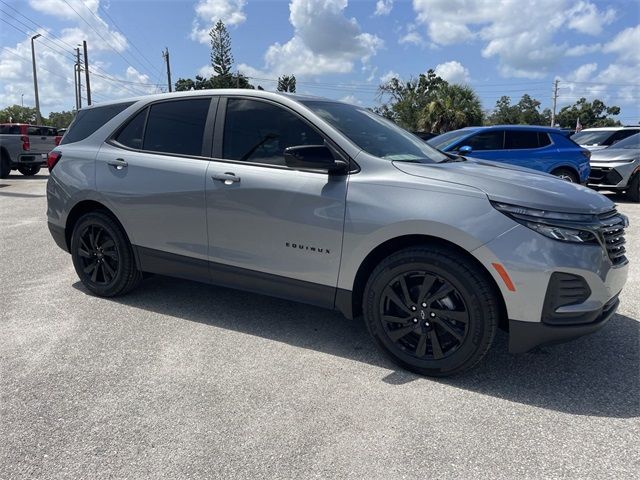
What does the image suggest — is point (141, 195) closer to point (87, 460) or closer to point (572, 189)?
point (87, 460)

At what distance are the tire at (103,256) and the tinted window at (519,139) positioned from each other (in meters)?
7.37

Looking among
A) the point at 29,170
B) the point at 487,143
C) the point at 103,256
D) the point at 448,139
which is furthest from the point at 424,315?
the point at 29,170

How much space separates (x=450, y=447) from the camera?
2.44 m

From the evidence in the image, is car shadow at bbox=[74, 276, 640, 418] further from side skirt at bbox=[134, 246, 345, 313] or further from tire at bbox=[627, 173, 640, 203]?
→ tire at bbox=[627, 173, 640, 203]

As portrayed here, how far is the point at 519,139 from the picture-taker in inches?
366

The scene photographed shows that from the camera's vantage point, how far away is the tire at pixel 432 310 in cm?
286

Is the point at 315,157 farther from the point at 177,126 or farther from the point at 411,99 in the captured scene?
the point at 411,99

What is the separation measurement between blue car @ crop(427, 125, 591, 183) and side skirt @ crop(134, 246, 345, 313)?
20.3ft

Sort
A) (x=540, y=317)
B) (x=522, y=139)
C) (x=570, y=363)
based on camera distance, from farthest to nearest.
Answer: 1. (x=522, y=139)
2. (x=570, y=363)
3. (x=540, y=317)

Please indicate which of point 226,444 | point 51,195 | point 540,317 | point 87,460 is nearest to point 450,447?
point 540,317

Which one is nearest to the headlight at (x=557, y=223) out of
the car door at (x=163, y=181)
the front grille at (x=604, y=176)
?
the car door at (x=163, y=181)

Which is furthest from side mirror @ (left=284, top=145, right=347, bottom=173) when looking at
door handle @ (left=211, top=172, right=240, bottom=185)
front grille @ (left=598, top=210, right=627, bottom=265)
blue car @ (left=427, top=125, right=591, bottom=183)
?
blue car @ (left=427, top=125, right=591, bottom=183)

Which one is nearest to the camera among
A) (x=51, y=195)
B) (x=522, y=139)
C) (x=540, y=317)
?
(x=540, y=317)

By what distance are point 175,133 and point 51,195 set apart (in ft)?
5.21
